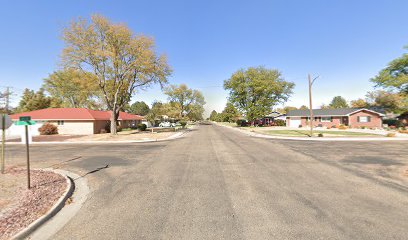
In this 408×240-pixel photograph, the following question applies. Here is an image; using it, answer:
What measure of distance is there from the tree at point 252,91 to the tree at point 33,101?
49.8m

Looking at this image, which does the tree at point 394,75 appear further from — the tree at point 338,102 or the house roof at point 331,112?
the tree at point 338,102

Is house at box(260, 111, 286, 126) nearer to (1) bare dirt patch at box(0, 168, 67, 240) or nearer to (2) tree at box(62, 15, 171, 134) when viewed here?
(2) tree at box(62, 15, 171, 134)

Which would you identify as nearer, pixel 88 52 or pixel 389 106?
pixel 88 52

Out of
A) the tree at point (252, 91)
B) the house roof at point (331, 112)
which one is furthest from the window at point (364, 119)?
the tree at point (252, 91)

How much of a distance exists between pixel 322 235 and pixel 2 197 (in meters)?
8.24

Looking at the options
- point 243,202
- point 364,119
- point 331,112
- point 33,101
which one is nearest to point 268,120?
point 331,112

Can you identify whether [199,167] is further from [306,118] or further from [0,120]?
[306,118]

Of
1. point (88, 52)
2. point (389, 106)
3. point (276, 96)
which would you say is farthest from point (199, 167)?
point (389, 106)

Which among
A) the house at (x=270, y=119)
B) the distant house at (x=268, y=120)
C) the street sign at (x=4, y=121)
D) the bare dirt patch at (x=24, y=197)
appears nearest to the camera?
the bare dirt patch at (x=24, y=197)

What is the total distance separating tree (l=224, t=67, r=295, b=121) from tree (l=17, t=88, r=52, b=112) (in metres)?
49.8

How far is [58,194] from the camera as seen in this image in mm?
5539

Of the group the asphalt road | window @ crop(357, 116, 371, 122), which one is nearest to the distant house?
window @ crop(357, 116, 371, 122)

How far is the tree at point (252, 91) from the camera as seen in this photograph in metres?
48.7

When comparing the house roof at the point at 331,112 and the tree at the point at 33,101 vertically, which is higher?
the tree at the point at 33,101
